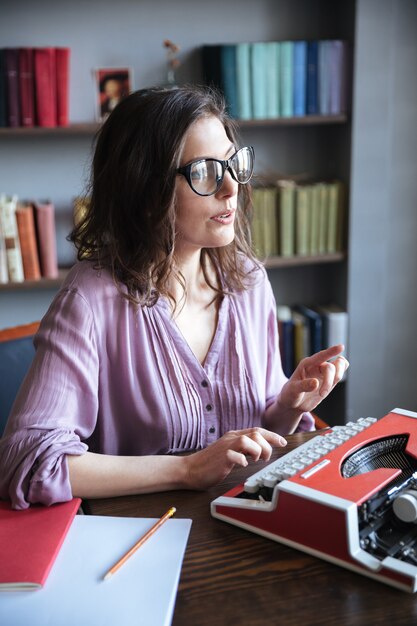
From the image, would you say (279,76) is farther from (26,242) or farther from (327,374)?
(327,374)

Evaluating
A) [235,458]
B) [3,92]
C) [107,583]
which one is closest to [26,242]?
[3,92]

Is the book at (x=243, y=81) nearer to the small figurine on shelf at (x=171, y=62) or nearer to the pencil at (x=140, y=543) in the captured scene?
the small figurine on shelf at (x=171, y=62)

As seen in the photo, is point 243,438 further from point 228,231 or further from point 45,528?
point 228,231

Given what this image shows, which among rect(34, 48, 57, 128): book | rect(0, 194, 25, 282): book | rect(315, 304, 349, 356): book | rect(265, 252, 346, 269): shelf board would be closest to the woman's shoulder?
rect(0, 194, 25, 282): book

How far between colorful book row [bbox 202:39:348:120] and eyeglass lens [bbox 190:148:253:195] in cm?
143

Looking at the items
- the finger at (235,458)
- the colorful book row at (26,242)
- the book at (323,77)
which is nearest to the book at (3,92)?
the colorful book row at (26,242)

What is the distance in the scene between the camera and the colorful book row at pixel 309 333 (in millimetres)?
3094

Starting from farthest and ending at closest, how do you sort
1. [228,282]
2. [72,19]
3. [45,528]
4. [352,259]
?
[352,259], [72,19], [228,282], [45,528]

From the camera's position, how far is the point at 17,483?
1.12 meters

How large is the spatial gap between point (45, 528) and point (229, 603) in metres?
0.32

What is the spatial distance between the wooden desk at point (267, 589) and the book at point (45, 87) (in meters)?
1.97

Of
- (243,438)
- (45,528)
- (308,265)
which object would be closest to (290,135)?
(308,265)

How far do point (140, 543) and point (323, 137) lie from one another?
251 cm

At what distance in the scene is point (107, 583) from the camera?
93 cm
